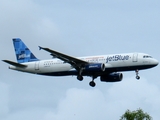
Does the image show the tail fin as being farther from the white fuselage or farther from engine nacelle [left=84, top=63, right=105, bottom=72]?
engine nacelle [left=84, top=63, right=105, bottom=72]

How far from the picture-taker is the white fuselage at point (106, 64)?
128875 mm

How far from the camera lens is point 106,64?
131125mm

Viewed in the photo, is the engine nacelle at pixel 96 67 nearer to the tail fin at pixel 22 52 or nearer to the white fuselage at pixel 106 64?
the white fuselage at pixel 106 64

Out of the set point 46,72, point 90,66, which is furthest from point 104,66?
point 46,72

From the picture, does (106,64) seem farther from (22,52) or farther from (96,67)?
(22,52)

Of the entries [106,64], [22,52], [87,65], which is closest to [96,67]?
[106,64]

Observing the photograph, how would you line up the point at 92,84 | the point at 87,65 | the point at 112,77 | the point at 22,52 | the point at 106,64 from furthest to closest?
the point at 22,52
the point at 112,77
the point at 92,84
the point at 87,65
the point at 106,64

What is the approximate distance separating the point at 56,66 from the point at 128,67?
13851 mm

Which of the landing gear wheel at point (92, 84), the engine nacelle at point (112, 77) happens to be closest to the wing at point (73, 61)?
the landing gear wheel at point (92, 84)

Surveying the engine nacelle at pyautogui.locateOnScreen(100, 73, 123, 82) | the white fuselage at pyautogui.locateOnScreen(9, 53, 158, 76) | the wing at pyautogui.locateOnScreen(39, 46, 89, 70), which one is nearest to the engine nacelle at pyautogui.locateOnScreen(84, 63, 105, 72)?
the white fuselage at pyautogui.locateOnScreen(9, 53, 158, 76)

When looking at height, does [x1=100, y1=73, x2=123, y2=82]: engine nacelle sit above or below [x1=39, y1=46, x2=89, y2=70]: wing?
below

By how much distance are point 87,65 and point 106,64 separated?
3442mm

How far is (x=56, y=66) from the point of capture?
137 meters

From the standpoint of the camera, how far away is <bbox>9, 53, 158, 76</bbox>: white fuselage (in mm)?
128875
